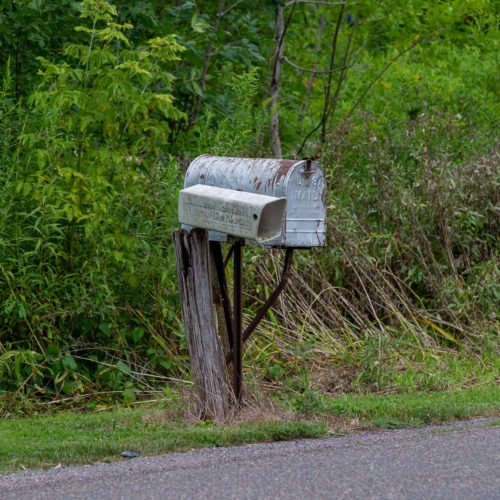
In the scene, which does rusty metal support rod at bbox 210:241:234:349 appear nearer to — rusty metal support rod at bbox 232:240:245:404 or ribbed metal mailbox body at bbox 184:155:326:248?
rusty metal support rod at bbox 232:240:245:404

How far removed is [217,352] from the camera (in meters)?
6.35

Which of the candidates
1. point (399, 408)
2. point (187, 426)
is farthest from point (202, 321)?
point (399, 408)

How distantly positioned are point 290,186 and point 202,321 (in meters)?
1.06

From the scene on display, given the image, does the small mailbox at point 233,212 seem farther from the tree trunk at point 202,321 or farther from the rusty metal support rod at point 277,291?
the rusty metal support rod at point 277,291

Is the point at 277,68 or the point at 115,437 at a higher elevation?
the point at 277,68

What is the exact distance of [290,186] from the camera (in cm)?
607

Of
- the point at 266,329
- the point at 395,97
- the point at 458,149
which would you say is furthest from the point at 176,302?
the point at 395,97

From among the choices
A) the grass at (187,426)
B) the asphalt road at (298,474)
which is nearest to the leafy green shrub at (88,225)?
the grass at (187,426)

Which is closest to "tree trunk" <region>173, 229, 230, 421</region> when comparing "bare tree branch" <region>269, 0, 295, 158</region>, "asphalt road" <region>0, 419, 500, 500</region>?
"asphalt road" <region>0, 419, 500, 500</region>

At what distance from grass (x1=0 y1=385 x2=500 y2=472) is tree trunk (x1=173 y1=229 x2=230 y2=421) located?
0.19 m

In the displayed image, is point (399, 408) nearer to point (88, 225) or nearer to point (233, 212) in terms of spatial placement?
point (233, 212)

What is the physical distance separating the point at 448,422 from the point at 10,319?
3.75 metres

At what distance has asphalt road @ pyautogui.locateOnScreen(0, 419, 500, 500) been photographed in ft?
15.1

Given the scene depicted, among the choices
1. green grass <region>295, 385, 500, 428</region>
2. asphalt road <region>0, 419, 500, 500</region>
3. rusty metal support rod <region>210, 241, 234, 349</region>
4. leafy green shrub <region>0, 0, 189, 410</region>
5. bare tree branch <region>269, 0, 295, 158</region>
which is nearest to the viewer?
asphalt road <region>0, 419, 500, 500</region>
